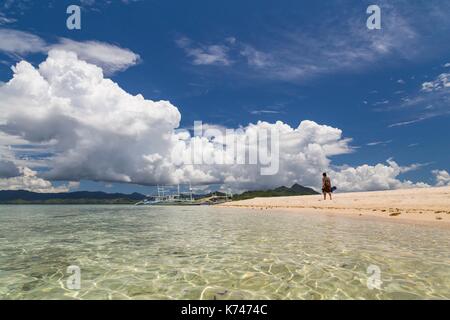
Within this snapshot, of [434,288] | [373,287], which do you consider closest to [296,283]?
[373,287]

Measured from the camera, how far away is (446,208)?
3469cm

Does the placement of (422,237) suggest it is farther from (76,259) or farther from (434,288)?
(76,259)

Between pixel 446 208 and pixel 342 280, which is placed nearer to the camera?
pixel 342 280

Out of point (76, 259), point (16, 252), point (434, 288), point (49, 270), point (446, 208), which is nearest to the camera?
point (434, 288)

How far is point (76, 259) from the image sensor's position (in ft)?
47.9

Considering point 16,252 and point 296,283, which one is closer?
point 296,283

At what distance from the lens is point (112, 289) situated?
978cm
